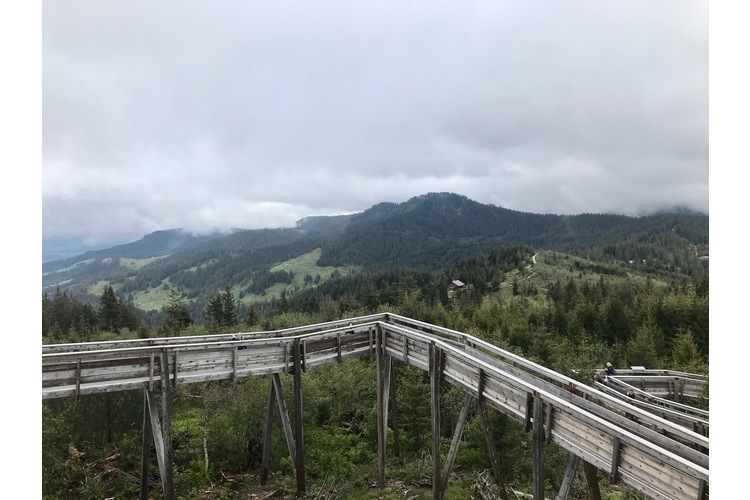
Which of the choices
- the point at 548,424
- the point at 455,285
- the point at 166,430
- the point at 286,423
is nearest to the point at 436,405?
the point at 548,424

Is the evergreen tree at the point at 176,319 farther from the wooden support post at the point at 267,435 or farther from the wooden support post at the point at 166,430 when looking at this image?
the wooden support post at the point at 166,430

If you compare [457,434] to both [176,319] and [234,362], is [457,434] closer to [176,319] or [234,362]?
[234,362]

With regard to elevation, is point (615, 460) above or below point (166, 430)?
above

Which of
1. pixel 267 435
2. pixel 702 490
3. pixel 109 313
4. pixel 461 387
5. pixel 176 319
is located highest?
pixel 702 490

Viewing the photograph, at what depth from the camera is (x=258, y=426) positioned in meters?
21.2

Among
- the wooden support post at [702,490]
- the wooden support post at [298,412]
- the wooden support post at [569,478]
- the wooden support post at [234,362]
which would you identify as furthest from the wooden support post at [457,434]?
the wooden support post at [234,362]

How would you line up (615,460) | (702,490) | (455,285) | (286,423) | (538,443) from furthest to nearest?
(455,285) → (286,423) → (538,443) → (615,460) → (702,490)

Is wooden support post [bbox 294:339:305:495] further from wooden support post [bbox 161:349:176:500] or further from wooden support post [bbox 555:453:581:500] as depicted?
wooden support post [bbox 555:453:581:500]

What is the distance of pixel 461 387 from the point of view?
1278 centimetres

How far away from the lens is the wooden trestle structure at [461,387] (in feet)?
24.5

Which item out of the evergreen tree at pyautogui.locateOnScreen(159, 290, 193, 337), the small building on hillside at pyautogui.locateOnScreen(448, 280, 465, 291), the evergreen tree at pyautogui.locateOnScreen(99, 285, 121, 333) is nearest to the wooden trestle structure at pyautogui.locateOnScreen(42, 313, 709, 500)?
the evergreen tree at pyautogui.locateOnScreen(159, 290, 193, 337)

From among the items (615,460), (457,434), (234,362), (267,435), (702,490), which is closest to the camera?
(702,490)

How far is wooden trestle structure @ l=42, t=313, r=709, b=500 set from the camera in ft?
24.5
